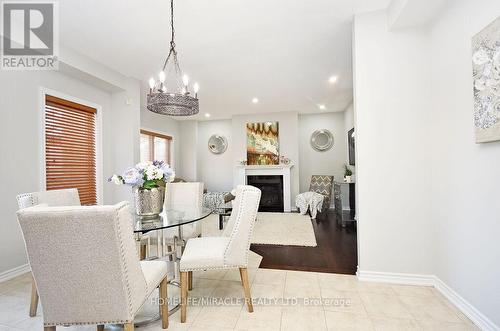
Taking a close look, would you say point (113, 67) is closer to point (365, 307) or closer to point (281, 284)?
point (281, 284)

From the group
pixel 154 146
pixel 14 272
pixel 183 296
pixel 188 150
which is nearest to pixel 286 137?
pixel 188 150

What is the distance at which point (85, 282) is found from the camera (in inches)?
42.3

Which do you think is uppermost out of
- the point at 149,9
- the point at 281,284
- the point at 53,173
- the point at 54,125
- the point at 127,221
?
the point at 149,9

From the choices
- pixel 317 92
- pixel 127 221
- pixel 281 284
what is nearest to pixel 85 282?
→ pixel 127 221

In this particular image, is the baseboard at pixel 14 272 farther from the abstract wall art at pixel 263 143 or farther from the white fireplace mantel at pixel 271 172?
the abstract wall art at pixel 263 143

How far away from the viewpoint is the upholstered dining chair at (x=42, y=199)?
173 centimetres

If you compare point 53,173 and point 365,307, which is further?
point 53,173

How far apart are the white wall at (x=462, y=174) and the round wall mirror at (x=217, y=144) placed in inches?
207

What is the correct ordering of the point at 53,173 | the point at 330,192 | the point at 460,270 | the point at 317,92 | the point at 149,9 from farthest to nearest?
the point at 330,192
the point at 317,92
the point at 53,173
the point at 149,9
the point at 460,270

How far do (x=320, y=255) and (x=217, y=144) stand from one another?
466 centimetres

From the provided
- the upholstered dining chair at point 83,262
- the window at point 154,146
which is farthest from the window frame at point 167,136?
the upholstered dining chair at point 83,262

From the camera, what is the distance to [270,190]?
607cm

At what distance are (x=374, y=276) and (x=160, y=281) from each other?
192cm

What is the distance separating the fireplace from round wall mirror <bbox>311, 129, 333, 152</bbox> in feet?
4.36
